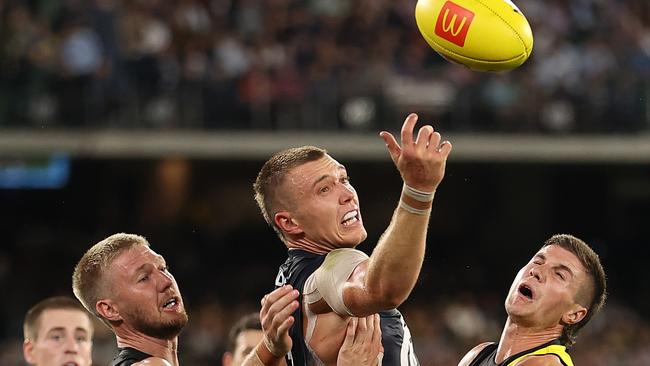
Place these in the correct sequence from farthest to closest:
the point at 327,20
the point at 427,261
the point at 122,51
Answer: the point at 427,261
the point at 327,20
the point at 122,51

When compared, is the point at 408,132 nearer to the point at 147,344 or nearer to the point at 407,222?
the point at 407,222

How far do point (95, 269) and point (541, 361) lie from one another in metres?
2.03

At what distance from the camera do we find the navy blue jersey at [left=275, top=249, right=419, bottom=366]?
207 inches

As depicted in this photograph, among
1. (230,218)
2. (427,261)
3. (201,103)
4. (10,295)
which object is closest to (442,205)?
(427,261)

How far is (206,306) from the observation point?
54.0 feet

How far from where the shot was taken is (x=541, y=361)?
560cm

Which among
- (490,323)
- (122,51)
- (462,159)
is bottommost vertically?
(490,323)

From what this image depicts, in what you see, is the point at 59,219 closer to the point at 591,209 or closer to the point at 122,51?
the point at 122,51

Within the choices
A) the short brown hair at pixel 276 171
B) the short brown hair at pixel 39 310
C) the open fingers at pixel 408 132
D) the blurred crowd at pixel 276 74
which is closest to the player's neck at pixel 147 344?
the short brown hair at pixel 276 171

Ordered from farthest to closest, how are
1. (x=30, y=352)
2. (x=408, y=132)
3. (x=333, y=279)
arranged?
(x=30, y=352)
(x=333, y=279)
(x=408, y=132)

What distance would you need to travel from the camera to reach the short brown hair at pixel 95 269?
5730 millimetres

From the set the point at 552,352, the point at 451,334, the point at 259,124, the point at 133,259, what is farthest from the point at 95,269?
the point at 259,124

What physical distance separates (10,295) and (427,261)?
6128mm

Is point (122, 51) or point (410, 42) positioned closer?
point (122, 51)
